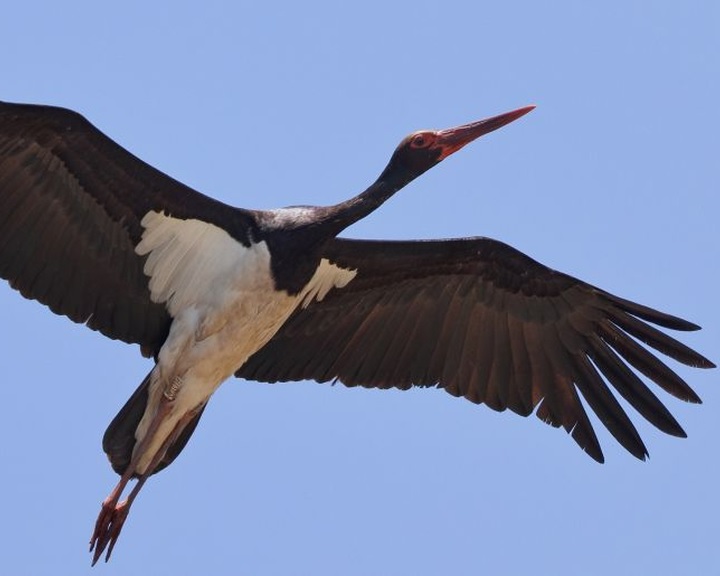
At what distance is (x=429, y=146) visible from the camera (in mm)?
14969

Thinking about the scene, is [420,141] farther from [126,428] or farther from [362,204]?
[126,428]

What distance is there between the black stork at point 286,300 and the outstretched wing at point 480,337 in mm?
11

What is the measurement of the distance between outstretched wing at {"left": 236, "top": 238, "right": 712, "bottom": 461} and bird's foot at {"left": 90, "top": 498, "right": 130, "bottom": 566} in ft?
5.19

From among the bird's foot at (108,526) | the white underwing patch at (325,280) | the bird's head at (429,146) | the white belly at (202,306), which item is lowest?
the bird's foot at (108,526)

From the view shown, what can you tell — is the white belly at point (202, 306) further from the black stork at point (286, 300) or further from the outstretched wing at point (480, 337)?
the outstretched wing at point (480, 337)

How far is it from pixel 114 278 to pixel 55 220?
664 millimetres

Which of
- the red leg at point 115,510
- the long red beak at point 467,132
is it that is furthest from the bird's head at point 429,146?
the red leg at point 115,510

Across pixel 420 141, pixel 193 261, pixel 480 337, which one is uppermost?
pixel 420 141

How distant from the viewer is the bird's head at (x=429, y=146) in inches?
584

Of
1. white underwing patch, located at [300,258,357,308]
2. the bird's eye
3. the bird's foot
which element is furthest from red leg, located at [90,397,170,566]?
the bird's eye

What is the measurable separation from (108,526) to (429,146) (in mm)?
3754

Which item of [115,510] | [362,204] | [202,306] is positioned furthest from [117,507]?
[362,204]

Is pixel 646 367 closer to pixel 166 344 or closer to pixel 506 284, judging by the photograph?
pixel 506 284

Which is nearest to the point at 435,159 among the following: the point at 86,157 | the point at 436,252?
the point at 436,252
